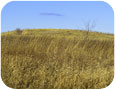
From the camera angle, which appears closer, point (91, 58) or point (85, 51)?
point (91, 58)

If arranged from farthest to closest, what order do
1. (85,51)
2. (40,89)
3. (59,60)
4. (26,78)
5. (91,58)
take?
(85,51), (91,58), (59,60), (26,78), (40,89)

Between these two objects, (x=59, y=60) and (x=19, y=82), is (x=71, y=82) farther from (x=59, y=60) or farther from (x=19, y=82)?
(x=59, y=60)

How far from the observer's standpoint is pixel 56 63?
5535 millimetres

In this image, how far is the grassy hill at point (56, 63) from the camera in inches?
178

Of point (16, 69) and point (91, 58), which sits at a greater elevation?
point (16, 69)

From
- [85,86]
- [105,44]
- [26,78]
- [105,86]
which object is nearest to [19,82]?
[26,78]

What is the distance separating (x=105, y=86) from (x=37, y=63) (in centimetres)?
194

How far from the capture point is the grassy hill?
14.8 ft

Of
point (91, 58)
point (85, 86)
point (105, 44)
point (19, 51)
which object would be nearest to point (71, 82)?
point (85, 86)

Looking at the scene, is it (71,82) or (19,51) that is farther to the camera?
(19,51)

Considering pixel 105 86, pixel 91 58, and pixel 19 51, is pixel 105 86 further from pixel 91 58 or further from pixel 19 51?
pixel 19 51

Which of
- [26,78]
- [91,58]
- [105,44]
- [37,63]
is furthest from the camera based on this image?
[105,44]

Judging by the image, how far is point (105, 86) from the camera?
4578 mm

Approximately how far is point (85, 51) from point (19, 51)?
7.43ft
